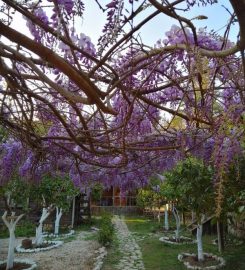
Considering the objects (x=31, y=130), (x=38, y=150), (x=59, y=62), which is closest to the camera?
(x=59, y=62)

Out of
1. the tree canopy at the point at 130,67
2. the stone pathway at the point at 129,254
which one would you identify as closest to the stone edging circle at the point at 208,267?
the stone pathway at the point at 129,254

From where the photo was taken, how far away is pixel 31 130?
242cm

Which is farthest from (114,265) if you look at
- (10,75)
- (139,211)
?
(139,211)

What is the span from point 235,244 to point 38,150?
9.03 m

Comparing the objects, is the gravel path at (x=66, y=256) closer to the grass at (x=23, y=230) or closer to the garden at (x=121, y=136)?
the garden at (x=121, y=136)

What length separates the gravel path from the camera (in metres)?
8.39

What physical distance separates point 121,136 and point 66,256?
26.4 feet

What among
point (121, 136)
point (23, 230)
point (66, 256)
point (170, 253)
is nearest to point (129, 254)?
point (170, 253)

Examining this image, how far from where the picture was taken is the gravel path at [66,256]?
8.39 metres

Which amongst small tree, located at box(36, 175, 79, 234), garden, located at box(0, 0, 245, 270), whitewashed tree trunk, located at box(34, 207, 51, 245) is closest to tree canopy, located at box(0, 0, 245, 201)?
garden, located at box(0, 0, 245, 270)

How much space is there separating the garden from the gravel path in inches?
1.8

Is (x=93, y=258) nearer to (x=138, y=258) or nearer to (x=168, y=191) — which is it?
(x=138, y=258)

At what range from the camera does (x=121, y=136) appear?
218 cm

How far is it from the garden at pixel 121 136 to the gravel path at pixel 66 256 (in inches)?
1.8
